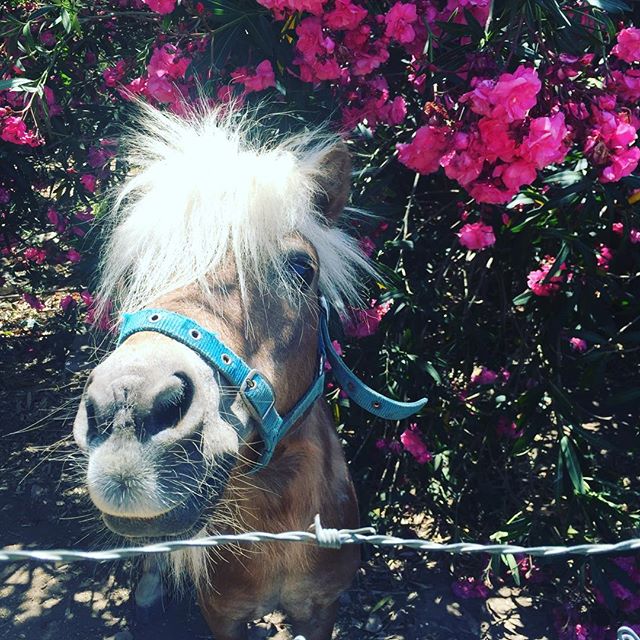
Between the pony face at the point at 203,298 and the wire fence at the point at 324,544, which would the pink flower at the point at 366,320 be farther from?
the wire fence at the point at 324,544

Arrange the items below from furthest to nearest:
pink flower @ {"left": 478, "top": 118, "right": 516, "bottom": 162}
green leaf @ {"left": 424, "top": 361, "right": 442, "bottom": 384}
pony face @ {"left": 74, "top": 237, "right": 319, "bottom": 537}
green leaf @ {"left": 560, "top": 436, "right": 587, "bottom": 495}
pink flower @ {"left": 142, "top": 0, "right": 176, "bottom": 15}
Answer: green leaf @ {"left": 424, "top": 361, "right": 442, "bottom": 384}
green leaf @ {"left": 560, "top": 436, "right": 587, "bottom": 495}
pink flower @ {"left": 142, "top": 0, "right": 176, "bottom": 15}
pink flower @ {"left": 478, "top": 118, "right": 516, "bottom": 162}
pony face @ {"left": 74, "top": 237, "right": 319, "bottom": 537}

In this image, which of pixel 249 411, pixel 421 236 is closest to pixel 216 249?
pixel 249 411

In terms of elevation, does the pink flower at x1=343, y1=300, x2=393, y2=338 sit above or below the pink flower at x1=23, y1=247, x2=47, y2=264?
above

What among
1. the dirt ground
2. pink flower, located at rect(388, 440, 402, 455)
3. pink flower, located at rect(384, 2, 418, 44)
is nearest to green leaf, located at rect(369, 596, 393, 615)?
the dirt ground

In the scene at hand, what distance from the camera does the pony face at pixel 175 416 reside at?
132cm

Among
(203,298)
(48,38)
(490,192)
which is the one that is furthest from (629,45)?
(48,38)

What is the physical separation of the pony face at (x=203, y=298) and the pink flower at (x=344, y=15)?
0.34 meters

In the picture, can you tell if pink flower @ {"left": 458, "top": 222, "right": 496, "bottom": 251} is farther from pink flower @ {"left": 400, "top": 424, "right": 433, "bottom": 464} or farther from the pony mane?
pink flower @ {"left": 400, "top": 424, "right": 433, "bottom": 464}

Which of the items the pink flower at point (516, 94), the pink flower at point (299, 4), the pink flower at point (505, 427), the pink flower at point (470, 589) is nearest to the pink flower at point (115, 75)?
the pink flower at point (299, 4)

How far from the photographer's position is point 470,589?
129 inches

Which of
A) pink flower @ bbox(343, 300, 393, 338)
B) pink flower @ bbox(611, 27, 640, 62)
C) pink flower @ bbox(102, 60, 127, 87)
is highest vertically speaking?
pink flower @ bbox(611, 27, 640, 62)

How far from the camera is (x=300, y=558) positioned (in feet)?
7.23

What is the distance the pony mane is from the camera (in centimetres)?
166

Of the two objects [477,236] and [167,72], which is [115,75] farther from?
[477,236]
